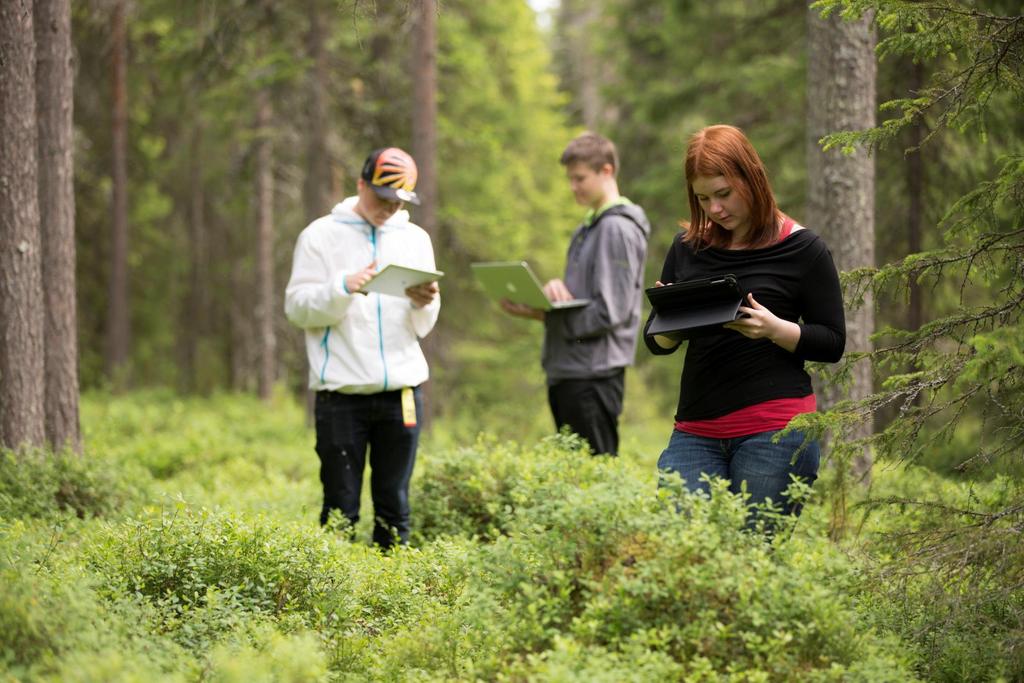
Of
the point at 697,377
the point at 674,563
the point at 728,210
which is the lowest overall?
the point at 674,563

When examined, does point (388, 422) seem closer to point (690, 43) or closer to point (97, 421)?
point (97, 421)

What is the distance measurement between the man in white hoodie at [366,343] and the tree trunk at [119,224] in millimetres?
13828

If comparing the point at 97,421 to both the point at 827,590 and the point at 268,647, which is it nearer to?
the point at 268,647

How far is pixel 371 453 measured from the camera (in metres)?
6.48

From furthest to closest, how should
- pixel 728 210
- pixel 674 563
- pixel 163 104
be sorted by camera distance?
pixel 163 104, pixel 728 210, pixel 674 563

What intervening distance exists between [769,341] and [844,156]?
3.72 m

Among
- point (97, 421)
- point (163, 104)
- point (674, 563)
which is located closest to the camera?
point (674, 563)

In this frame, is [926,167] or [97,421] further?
[97,421]

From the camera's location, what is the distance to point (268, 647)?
3996mm

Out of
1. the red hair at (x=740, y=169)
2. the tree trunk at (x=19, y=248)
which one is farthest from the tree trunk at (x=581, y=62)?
the red hair at (x=740, y=169)

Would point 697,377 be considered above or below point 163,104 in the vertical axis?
below

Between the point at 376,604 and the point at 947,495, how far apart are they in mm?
3727

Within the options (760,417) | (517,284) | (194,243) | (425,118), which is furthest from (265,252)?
(760,417)

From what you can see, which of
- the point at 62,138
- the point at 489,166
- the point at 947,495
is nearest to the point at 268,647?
the point at 947,495
